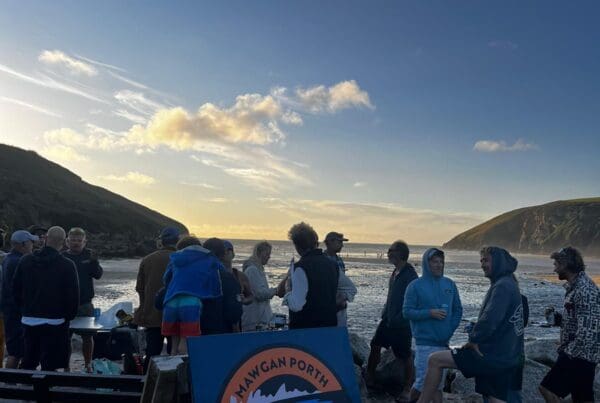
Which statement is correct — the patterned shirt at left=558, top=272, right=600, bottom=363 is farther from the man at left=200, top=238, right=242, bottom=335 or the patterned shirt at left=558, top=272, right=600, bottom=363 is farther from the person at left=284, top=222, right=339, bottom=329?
the man at left=200, top=238, right=242, bottom=335

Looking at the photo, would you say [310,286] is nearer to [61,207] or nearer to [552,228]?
[61,207]

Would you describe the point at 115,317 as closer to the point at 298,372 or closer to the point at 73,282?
the point at 73,282

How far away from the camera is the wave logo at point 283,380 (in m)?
3.17

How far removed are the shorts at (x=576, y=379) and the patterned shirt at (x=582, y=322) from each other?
7 centimetres

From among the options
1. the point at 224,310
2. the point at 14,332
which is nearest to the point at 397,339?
the point at 224,310

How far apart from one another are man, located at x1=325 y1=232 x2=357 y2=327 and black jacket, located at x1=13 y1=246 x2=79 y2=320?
3014mm

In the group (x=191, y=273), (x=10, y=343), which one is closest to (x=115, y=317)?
(x=10, y=343)

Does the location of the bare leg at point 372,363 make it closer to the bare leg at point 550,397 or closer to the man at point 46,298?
the bare leg at point 550,397

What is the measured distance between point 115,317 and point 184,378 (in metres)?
4.94

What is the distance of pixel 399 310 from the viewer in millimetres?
6859

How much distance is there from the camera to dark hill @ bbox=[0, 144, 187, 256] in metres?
60.7

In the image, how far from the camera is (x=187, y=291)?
5035mm

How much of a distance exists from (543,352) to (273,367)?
7325 mm

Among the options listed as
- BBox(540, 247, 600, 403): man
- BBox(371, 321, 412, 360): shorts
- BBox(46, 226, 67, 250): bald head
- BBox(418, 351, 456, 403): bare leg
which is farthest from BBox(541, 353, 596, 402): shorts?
BBox(46, 226, 67, 250): bald head
